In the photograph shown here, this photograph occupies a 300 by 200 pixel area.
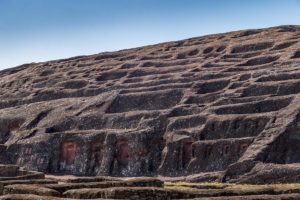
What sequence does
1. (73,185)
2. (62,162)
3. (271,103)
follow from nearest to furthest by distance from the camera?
(73,185) < (271,103) < (62,162)

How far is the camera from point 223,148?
174 feet

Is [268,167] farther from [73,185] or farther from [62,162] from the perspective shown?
[62,162]

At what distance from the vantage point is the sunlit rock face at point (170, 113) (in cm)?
5341

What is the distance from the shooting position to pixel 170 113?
2491 inches

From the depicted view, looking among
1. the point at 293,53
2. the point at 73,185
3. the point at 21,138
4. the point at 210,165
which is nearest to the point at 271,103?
the point at 210,165

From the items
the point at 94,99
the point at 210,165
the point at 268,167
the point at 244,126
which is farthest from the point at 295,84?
the point at 94,99

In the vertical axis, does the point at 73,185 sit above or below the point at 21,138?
above

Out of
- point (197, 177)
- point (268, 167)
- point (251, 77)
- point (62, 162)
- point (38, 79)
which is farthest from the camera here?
point (38, 79)

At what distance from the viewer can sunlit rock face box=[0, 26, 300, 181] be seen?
175ft

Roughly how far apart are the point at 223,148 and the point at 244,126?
125 inches

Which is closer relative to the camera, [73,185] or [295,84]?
[73,185]

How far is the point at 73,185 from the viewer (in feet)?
97.5

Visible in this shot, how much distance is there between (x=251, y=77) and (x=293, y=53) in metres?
8.48

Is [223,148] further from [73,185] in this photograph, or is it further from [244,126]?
[73,185]
